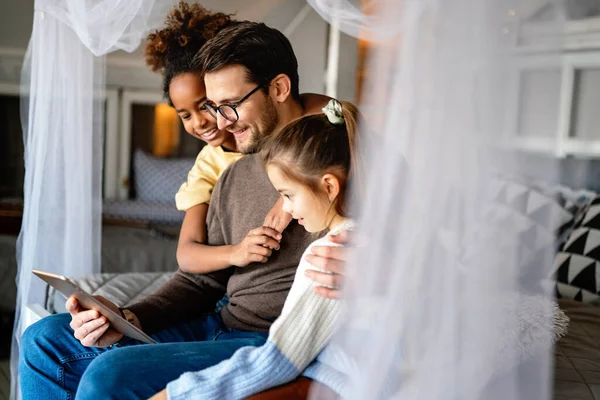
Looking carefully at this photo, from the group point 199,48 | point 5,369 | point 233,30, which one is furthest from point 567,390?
point 5,369

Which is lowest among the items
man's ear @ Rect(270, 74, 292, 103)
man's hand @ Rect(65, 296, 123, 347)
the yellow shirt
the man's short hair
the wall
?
man's hand @ Rect(65, 296, 123, 347)

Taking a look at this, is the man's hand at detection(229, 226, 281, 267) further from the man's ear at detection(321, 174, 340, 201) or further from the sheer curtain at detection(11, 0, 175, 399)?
the sheer curtain at detection(11, 0, 175, 399)

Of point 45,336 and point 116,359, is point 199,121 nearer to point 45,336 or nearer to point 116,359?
point 45,336

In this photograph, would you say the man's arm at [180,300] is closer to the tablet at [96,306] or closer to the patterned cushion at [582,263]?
the tablet at [96,306]

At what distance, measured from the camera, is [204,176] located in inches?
76.5

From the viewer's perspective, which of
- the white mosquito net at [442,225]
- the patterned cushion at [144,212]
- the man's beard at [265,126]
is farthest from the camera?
the patterned cushion at [144,212]

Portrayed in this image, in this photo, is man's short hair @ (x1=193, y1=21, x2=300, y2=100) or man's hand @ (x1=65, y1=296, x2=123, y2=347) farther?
man's short hair @ (x1=193, y1=21, x2=300, y2=100)

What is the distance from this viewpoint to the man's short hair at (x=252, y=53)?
5.48 feet

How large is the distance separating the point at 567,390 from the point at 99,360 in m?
0.92

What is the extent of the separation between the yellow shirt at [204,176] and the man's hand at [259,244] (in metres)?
0.37

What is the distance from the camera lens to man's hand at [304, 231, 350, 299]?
1229 mm

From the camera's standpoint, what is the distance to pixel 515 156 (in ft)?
3.30

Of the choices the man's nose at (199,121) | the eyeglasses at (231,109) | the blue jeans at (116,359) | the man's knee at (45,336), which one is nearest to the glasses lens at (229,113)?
the eyeglasses at (231,109)

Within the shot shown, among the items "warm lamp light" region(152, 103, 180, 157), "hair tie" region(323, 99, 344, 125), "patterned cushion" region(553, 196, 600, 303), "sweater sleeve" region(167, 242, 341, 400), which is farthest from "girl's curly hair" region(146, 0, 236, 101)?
"warm lamp light" region(152, 103, 180, 157)
